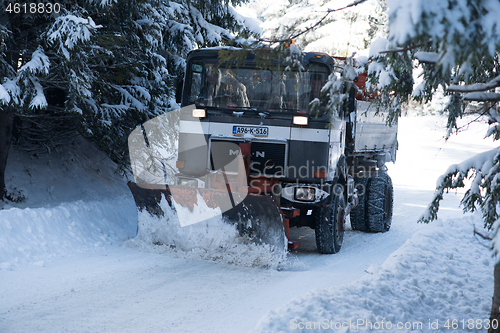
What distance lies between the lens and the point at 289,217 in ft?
19.7

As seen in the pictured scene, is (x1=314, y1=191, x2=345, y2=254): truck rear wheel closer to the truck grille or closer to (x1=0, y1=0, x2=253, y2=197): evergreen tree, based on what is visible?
the truck grille

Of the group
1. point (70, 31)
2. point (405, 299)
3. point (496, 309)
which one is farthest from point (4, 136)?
point (496, 309)

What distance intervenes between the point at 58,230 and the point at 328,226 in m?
3.94

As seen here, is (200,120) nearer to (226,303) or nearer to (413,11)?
(226,303)

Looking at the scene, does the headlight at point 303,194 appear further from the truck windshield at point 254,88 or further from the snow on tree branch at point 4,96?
the snow on tree branch at point 4,96

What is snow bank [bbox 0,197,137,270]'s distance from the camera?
5.56 m

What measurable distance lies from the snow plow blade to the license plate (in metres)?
1.07

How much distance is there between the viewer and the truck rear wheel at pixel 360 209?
8969mm

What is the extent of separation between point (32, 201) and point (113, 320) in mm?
4660

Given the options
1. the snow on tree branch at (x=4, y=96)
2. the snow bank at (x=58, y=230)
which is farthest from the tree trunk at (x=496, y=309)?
the snow on tree branch at (x=4, y=96)

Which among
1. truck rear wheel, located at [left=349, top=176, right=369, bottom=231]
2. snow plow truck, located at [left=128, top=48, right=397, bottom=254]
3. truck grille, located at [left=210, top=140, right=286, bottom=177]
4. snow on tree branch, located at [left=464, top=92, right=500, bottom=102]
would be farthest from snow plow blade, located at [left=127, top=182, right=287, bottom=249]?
truck rear wheel, located at [left=349, top=176, right=369, bottom=231]

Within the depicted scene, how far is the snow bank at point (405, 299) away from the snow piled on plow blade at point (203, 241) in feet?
4.71

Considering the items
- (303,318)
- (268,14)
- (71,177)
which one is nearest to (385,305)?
(303,318)

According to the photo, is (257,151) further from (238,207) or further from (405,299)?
(405,299)
